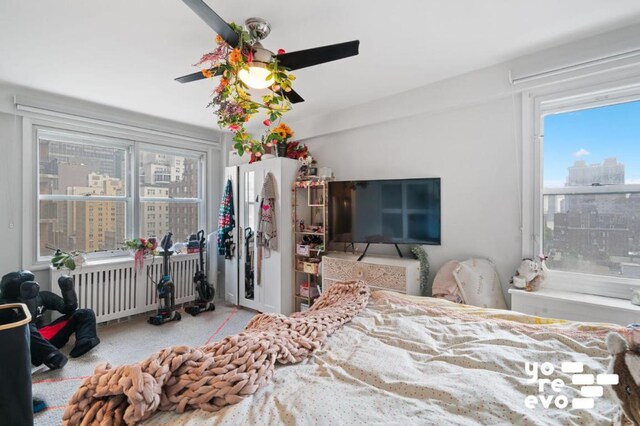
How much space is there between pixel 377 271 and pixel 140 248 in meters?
2.80

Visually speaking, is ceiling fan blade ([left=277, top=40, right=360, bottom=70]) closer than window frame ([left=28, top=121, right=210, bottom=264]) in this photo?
Yes

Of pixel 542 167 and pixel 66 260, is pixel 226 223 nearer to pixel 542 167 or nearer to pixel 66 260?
pixel 66 260

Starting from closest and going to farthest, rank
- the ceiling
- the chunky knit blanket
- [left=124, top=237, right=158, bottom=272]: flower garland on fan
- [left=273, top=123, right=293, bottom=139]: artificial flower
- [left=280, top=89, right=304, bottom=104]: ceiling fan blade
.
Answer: the chunky knit blanket < the ceiling < [left=280, top=89, right=304, bottom=104]: ceiling fan blade < [left=273, top=123, right=293, bottom=139]: artificial flower < [left=124, top=237, right=158, bottom=272]: flower garland on fan

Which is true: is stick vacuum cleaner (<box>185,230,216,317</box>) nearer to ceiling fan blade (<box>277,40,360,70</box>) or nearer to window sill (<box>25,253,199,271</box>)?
window sill (<box>25,253,199,271</box>)

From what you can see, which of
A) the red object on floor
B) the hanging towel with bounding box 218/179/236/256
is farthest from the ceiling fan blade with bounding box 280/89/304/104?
the red object on floor

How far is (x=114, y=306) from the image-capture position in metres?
3.28

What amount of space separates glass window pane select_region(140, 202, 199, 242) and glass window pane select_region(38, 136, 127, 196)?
39 cm

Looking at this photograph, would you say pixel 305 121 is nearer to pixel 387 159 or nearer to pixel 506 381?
pixel 387 159

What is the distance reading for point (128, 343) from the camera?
283 centimetres

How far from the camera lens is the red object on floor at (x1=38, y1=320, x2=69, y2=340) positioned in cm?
265

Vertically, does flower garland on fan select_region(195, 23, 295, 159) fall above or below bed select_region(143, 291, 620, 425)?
above

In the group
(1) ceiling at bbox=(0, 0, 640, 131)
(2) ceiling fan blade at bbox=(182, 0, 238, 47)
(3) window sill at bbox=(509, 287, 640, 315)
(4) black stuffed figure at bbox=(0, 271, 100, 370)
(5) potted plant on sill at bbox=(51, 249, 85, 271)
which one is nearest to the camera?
(2) ceiling fan blade at bbox=(182, 0, 238, 47)

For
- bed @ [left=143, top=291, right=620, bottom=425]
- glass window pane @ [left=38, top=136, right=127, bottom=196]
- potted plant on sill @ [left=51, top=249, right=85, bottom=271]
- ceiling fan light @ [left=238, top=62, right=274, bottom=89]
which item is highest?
ceiling fan light @ [left=238, top=62, right=274, bottom=89]

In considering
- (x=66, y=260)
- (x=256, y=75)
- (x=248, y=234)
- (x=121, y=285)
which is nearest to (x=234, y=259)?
(x=248, y=234)
